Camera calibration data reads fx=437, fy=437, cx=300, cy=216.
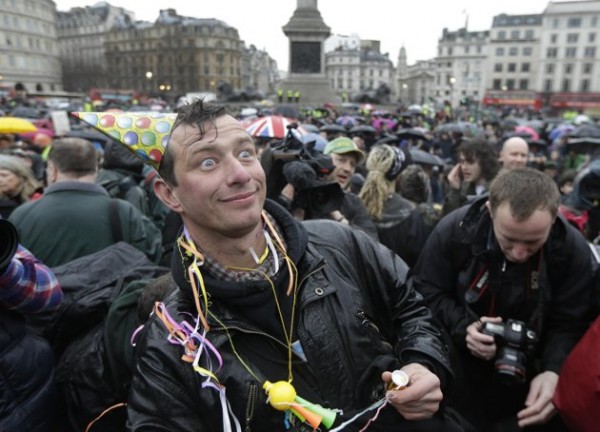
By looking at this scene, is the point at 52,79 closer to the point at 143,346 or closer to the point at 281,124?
the point at 281,124

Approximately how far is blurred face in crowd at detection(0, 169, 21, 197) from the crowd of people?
2.66 feet

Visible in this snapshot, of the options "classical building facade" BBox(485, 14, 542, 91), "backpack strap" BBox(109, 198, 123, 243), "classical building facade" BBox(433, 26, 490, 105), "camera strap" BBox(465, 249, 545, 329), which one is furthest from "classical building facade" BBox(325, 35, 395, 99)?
"camera strap" BBox(465, 249, 545, 329)

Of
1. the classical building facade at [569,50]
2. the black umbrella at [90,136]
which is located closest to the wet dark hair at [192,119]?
the black umbrella at [90,136]

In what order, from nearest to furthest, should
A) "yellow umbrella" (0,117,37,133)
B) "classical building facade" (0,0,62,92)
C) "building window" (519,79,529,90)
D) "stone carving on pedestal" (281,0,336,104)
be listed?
1. "yellow umbrella" (0,117,37,133)
2. "stone carving on pedestal" (281,0,336,104)
3. "classical building facade" (0,0,62,92)
4. "building window" (519,79,529,90)

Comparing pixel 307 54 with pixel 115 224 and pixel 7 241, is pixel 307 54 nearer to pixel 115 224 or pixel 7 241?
pixel 115 224

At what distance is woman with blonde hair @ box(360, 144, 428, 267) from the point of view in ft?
14.2

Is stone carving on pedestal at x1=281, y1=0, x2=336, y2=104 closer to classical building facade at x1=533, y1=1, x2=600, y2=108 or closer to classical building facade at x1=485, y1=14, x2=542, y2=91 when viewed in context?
classical building facade at x1=533, y1=1, x2=600, y2=108

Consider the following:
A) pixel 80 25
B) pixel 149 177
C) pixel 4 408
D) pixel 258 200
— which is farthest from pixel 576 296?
pixel 80 25

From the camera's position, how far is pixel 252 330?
1618 mm

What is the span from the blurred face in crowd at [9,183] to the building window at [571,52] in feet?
310

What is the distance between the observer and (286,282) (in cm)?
179

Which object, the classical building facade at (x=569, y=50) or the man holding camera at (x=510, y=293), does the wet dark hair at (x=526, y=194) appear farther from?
the classical building facade at (x=569, y=50)

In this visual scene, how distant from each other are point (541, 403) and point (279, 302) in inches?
63.3

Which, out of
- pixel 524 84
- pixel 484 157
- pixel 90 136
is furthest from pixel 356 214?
pixel 524 84
